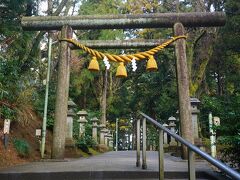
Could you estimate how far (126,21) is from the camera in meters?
7.68

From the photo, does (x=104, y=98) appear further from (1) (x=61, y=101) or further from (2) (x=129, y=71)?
(1) (x=61, y=101)

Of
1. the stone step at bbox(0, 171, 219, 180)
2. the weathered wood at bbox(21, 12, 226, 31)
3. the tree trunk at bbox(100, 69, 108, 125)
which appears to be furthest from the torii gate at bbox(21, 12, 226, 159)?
the tree trunk at bbox(100, 69, 108, 125)

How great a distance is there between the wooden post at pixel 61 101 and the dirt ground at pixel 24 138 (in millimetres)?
1025

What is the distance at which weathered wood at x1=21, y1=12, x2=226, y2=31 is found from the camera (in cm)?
754

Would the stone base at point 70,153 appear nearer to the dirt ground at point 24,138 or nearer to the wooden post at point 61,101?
the dirt ground at point 24,138

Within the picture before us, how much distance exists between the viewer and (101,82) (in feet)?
76.0

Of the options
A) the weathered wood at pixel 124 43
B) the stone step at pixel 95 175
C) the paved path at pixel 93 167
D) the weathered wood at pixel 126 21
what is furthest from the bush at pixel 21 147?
the stone step at pixel 95 175

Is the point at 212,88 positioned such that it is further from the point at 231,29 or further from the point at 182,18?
the point at 182,18

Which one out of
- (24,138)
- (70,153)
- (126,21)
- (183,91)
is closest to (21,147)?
(70,153)

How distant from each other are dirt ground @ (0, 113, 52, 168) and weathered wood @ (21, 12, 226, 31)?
2717mm

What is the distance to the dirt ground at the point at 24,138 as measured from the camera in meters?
7.12

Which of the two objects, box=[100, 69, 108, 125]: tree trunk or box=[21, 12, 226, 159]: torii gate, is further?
box=[100, 69, 108, 125]: tree trunk

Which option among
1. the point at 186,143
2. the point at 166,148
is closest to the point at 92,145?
the point at 166,148

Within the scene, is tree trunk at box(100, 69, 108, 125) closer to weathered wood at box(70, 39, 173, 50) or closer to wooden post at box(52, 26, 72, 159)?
weathered wood at box(70, 39, 173, 50)
